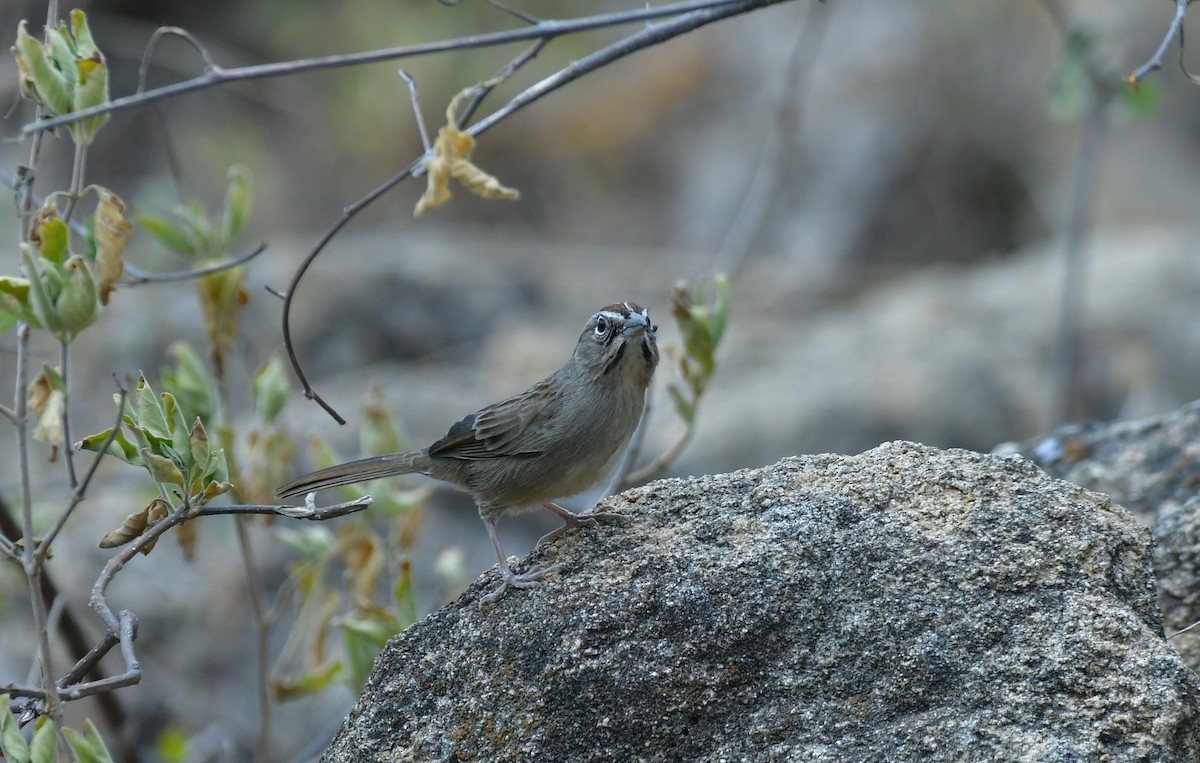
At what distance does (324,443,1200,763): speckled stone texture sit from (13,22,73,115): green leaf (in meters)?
1.70

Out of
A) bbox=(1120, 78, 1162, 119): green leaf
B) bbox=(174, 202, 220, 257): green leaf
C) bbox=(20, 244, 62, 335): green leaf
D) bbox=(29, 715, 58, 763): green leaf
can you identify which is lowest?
bbox=(29, 715, 58, 763): green leaf

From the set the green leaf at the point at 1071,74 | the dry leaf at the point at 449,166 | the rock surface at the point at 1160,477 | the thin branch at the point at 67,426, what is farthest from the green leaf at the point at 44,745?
the green leaf at the point at 1071,74

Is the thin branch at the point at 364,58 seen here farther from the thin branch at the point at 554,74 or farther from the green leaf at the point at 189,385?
the green leaf at the point at 189,385

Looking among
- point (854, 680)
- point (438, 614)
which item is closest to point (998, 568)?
point (854, 680)

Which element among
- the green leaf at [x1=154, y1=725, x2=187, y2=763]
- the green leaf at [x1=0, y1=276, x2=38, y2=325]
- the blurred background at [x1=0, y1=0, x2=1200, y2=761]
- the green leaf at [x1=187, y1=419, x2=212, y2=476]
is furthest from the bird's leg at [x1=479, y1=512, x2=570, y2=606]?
the green leaf at [x1=154, y1=725, x2=187, y2=763]

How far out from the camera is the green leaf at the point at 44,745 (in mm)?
2850

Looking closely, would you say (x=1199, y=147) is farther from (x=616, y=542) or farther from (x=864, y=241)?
(x=616, y=542)

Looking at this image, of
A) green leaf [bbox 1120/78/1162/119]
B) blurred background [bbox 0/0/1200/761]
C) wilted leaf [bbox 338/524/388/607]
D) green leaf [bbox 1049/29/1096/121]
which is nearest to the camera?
wilted leaf [bbox 338/524/388/607]

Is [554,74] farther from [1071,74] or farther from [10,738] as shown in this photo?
[1071,74]

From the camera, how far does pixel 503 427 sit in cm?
449

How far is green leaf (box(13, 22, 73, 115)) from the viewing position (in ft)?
10.6

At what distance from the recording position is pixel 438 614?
3447mm

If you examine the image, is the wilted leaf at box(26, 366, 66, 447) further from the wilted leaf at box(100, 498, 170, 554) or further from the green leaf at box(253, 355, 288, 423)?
the green leaf at box(253, 355, 288, 423)

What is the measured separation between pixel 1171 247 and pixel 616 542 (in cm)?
685
